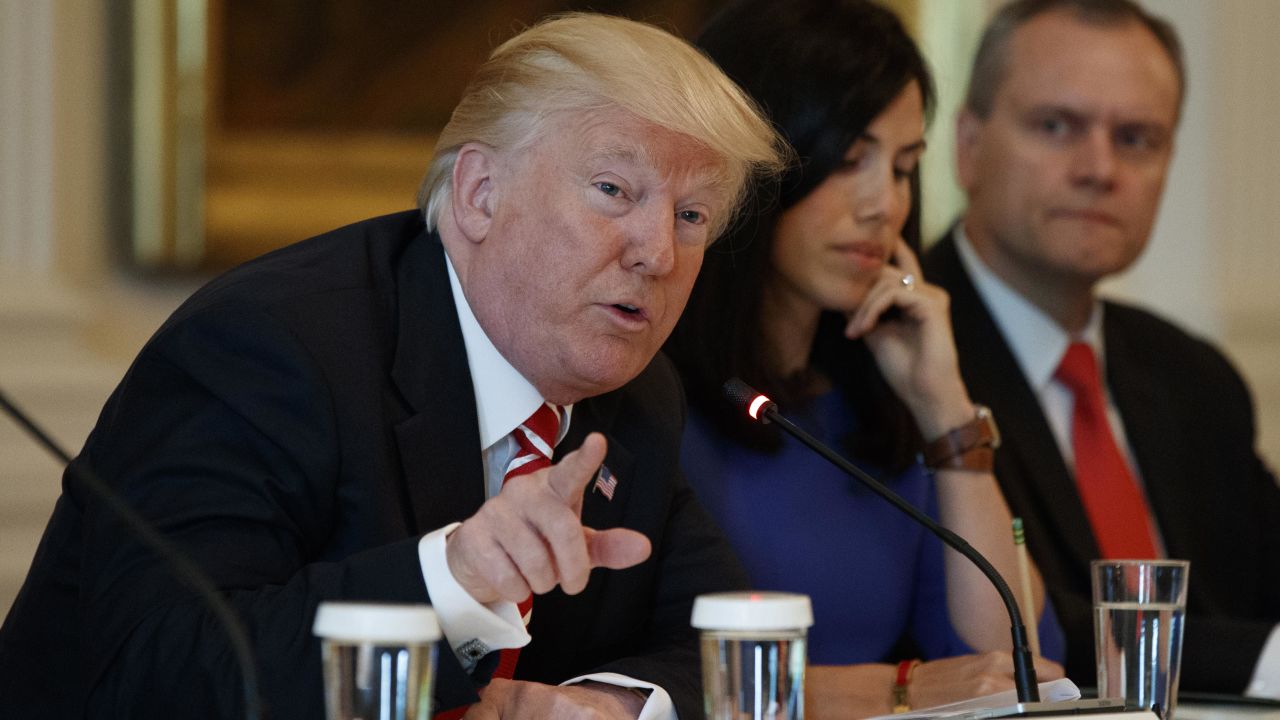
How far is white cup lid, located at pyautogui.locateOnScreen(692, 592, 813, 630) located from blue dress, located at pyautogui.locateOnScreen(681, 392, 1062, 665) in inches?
38.7

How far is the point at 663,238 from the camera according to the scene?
61.1 inches

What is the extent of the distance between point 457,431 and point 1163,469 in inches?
65.5

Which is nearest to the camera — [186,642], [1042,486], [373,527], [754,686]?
[754,686]

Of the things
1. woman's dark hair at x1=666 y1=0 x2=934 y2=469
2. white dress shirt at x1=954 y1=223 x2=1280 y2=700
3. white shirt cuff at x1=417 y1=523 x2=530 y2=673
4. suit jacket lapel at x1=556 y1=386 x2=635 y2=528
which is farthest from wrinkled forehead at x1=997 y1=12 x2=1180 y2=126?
white shirt cuff at x1=417 y1=523 x2=530 y2=673

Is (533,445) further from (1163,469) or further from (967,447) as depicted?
(1163,469)

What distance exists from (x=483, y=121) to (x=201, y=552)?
53cm

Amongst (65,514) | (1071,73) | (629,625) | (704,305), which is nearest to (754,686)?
(629,625)

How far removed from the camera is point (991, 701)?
1.40 metres

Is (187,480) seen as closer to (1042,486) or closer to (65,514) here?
(65,514)

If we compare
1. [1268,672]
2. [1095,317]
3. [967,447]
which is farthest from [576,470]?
[1095,317]

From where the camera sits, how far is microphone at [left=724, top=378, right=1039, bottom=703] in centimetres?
136

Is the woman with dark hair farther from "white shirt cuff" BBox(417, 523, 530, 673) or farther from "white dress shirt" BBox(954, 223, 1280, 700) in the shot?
"white shirt cuff" BBox(417, 523, 530, 673)

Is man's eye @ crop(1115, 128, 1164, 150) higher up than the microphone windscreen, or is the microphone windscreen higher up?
man's eye @ crop(1115, 128, 1164, 150)

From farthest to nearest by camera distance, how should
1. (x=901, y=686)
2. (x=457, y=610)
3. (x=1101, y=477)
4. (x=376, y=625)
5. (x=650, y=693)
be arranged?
1. (x=1101, y=477)
2. (x=901, y=686)
3. (x=650, y=693)
4. (x=457, y=610)
5. (x=376, y=625)
